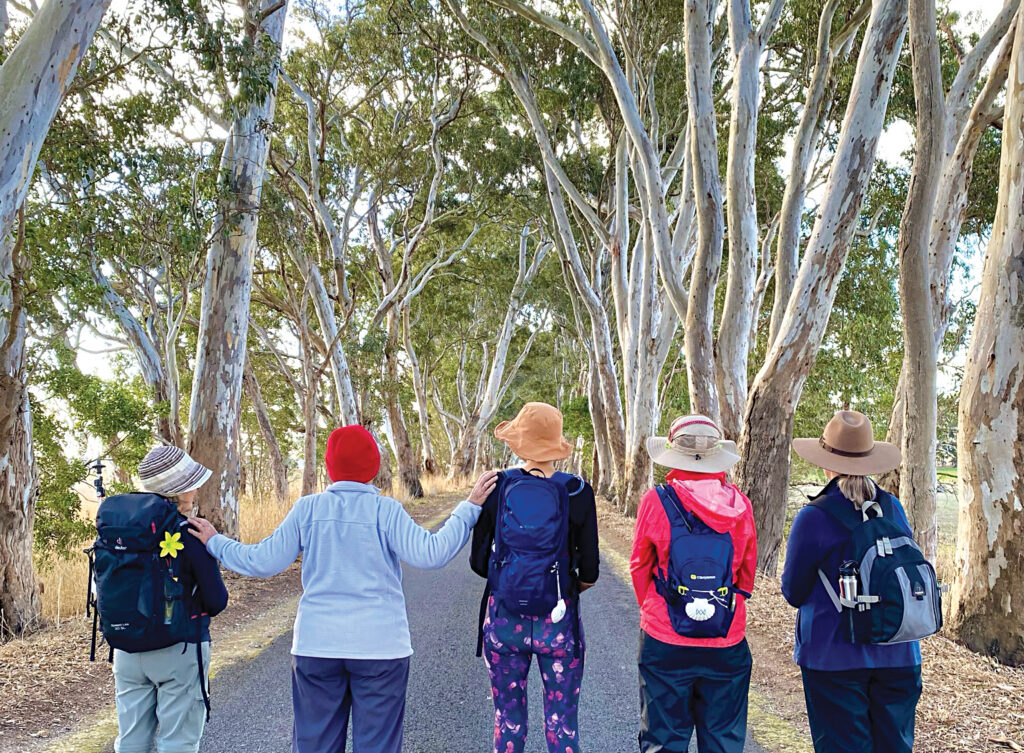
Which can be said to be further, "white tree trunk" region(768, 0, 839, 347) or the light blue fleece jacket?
"white tree trunk" region(768, 0, 839, 347)

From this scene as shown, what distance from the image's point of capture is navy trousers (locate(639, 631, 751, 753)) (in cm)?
282

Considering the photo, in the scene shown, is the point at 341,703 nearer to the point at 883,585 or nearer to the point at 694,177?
the point at 883,585

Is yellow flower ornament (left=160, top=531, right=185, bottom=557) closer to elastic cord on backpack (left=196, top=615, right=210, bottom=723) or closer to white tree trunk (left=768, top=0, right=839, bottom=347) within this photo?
elastic cord on backpack (left=196, top=615, right=210, bottom=723)

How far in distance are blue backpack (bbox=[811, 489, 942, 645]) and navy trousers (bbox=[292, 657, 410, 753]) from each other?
5.79 feet

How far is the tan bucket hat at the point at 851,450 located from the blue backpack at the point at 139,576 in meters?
2.56

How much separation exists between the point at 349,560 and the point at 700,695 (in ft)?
4.96

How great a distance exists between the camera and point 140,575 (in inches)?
109

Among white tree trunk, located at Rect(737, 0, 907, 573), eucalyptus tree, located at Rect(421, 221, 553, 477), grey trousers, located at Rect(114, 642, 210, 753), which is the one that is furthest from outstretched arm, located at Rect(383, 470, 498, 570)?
eucalyptus tree, located at Rect(421, 221, 553, 477)

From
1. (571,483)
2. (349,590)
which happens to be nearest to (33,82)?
(349,590)

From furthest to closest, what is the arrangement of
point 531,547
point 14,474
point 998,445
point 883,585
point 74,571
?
point 74,571
point 14,474
point 998,445
point 531,547
point 883,585

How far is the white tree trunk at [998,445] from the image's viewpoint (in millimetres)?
4902

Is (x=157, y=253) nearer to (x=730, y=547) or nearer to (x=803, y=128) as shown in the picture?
(x=803, y=128)

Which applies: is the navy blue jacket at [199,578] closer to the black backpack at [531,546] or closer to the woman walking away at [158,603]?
the woman walking away at [158,603]

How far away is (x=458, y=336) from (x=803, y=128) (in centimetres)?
2122
